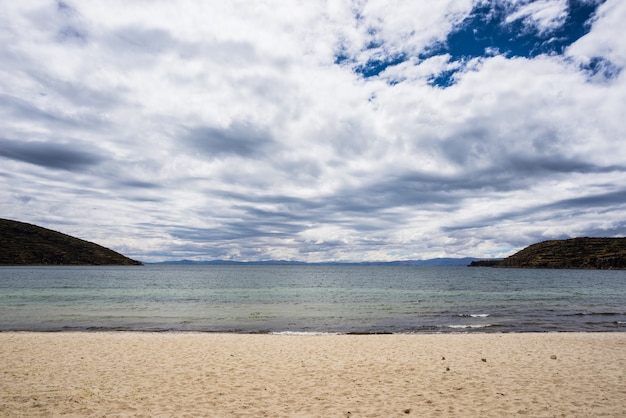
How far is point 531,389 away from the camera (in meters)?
11.1

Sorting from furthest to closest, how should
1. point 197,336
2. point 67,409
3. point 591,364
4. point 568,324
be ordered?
point 568,324
point 197,336
point 591,364
point 67,409

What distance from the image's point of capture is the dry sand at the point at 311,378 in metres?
9.46

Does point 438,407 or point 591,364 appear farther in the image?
point 591,364

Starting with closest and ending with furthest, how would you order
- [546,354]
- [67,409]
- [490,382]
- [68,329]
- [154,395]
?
[67,409]
[154,395]
[490,382]
[546,354]
[68,329]

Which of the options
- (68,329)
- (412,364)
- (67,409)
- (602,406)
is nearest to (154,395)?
(67,409)

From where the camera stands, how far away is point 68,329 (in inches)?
1001

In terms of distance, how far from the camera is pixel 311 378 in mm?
12477

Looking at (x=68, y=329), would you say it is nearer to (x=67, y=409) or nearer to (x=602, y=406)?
(x=67, y=409)

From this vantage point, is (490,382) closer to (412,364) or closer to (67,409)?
(412,364)

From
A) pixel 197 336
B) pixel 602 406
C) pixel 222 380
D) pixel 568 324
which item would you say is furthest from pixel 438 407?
pixel 568 324

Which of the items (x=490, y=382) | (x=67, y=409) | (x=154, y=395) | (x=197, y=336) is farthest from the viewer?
(x=197, y=336)

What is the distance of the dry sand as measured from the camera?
31.0 ft

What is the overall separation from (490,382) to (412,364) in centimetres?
312

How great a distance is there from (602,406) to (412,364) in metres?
6.12
